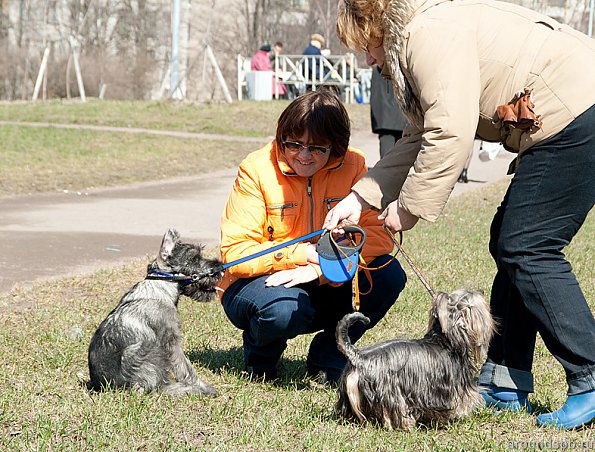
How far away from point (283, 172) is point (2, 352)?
2.13 metres

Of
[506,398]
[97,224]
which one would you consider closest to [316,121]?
[506,398]

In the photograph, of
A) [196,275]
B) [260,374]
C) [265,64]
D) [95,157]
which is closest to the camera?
[196,275]

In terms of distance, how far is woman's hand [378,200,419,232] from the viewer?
12.9 ft

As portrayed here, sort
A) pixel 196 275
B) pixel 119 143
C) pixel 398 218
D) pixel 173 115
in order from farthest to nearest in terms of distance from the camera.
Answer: pixel 173 115 < pixel 119 143 < pixel 196 275 < pixel 398 218

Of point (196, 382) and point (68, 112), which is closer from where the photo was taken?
point (196, 382)

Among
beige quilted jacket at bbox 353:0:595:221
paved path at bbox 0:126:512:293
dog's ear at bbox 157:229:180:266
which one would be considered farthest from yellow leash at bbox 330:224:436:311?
paved path at bbox 0:126:512:293

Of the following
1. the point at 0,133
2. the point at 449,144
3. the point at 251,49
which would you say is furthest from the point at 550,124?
the point at 251,49

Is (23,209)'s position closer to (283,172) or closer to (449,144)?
(283,172)

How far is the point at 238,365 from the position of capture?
546 centimetres

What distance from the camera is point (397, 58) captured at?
12.4 ft

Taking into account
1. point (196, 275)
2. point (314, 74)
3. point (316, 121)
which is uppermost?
point (314, 74)

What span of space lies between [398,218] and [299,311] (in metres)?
1.05

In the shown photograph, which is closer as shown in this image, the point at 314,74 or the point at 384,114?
the point at 384,114

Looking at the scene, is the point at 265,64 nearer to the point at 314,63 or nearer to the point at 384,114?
the point at 314,63
